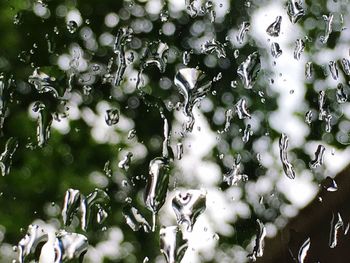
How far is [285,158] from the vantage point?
79 cm

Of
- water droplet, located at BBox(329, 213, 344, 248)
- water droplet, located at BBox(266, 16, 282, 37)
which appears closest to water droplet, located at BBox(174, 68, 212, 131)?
water droplet, located at BBox(266, 16, 282, 37)

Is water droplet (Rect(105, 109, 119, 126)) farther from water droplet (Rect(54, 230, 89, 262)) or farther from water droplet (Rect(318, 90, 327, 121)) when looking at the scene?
water droplet (Rect(318, 90, 327, 121))

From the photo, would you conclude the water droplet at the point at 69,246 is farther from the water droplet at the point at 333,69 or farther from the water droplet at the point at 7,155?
the water droplet at the point at 333,69

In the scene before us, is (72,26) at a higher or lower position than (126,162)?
higher

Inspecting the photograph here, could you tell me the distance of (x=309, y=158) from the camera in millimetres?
798

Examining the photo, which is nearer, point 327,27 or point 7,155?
point 7,155

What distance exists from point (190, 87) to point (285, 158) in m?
0.15

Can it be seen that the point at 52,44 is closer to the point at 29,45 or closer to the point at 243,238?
the point at 29,45

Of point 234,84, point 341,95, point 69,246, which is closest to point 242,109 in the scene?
point 234,84

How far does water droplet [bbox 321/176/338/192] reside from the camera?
784 mm

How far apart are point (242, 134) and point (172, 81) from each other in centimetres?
11

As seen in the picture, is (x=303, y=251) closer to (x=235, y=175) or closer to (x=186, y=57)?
(x=235, y=175)

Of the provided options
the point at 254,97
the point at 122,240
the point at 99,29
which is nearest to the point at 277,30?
the point at 254,97

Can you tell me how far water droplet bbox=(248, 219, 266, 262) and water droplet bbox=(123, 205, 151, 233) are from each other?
0.41 ft
